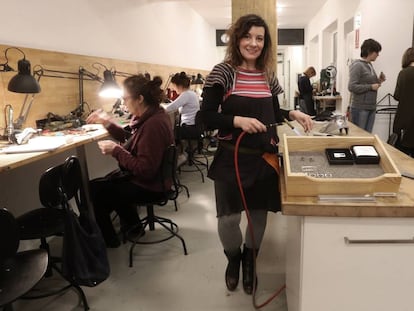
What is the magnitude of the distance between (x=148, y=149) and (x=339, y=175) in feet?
4.51

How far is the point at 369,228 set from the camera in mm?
1054

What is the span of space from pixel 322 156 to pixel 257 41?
0.63 meters

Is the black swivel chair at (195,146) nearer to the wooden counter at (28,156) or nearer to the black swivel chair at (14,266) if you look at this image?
the wooden counter at (28,156)

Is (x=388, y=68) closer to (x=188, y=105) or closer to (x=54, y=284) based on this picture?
(x=188, y=105)

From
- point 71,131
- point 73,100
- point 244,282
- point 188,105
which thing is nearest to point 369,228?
point 244,282

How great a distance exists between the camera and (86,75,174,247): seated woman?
7.40 feet

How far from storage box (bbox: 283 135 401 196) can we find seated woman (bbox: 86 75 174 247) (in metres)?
1.17

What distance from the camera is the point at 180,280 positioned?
82.7 inches

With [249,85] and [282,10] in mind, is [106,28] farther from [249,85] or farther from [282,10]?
[282,10]

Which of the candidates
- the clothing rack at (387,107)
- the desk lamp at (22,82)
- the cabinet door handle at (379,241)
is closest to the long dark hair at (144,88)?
the desk lamp at (22,82)

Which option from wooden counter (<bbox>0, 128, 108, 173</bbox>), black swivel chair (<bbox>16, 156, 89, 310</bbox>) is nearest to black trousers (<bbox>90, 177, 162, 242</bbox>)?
wooden counter (<bbox>0, 128, 108, 173</bbox>)

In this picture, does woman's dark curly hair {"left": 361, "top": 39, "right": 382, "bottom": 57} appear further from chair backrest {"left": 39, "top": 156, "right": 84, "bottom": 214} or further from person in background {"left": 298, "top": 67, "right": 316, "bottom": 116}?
chair backrest {"left": 39, "top": 156, "right": 84, "bottom": 214}

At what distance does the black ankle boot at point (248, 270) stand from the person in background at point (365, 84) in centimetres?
286

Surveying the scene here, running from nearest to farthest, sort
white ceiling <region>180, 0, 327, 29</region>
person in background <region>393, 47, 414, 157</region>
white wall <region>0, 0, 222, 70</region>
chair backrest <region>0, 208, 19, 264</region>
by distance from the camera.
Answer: chair backrest <region>0, 208, 19, 264</region>
white wall <region>0, 0, 222, 70</region>
person in background <region>393, 47, 414, 157</region>
white ceiling <region>180, 0, 327, 29</region>
